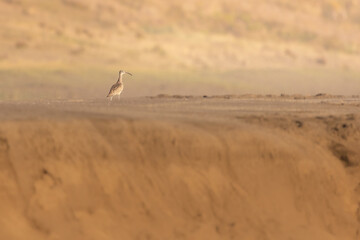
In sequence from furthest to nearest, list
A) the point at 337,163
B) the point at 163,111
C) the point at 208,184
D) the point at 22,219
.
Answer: the point at 163,111 → the point at 337,163 → the point at 208,184 → the point at 22,219

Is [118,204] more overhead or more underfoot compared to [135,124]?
more underfoot

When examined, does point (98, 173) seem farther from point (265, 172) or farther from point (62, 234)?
point (265, 172)

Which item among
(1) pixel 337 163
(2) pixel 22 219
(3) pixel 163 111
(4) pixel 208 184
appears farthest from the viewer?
(3) pixel 163 111

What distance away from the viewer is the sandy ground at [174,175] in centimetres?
1858

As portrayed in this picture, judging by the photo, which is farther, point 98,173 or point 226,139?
point 226,139

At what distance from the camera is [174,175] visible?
19984mm

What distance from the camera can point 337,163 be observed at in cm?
2262

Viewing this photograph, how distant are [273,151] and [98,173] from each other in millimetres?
3896

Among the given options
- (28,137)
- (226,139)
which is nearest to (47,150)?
(28,137)

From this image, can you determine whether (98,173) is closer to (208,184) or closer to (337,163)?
(208,184)

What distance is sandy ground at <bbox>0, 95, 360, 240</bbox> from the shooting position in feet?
61.0

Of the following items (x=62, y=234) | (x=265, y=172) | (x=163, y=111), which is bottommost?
(x=62, y=234)

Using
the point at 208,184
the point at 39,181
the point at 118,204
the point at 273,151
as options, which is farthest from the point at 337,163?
the point at 39,181

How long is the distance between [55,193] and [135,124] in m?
2.55
